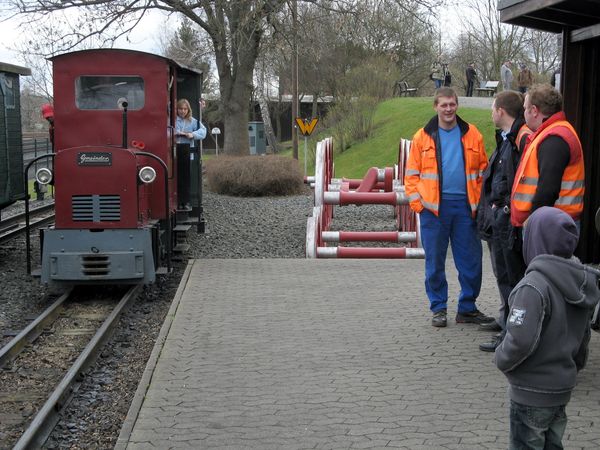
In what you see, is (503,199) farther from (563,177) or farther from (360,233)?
(360,233)

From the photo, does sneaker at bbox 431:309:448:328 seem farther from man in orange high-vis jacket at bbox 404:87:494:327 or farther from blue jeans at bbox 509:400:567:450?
blue jeans at bbox 509:400:567:450

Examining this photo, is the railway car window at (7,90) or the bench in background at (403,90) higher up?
the bench in background at (403,90)

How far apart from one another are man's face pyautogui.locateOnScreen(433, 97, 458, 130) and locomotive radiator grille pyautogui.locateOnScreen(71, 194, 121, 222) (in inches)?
151

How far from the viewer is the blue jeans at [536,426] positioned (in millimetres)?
3514

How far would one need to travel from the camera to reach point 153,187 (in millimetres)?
10414

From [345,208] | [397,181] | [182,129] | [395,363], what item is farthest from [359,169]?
[395,363]

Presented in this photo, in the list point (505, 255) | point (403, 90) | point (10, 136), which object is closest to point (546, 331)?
point (505, 255)

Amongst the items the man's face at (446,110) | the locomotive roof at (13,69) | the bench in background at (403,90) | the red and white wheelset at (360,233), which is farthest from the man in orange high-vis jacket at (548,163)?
the bench in background at (403,90)

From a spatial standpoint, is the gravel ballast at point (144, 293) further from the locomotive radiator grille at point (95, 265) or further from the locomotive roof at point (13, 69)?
the locomotive roof at point (13, 69)

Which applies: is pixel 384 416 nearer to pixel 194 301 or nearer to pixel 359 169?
pixel 194 301

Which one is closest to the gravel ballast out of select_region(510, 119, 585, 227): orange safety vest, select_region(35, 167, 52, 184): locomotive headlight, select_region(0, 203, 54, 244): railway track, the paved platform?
select_region(0, 203, 54, 244): railway track

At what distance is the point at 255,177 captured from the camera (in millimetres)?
20797

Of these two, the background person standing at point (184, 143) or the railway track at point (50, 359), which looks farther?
the background person standing at point (184, 143)

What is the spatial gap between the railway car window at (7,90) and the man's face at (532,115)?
9007 millimetres
